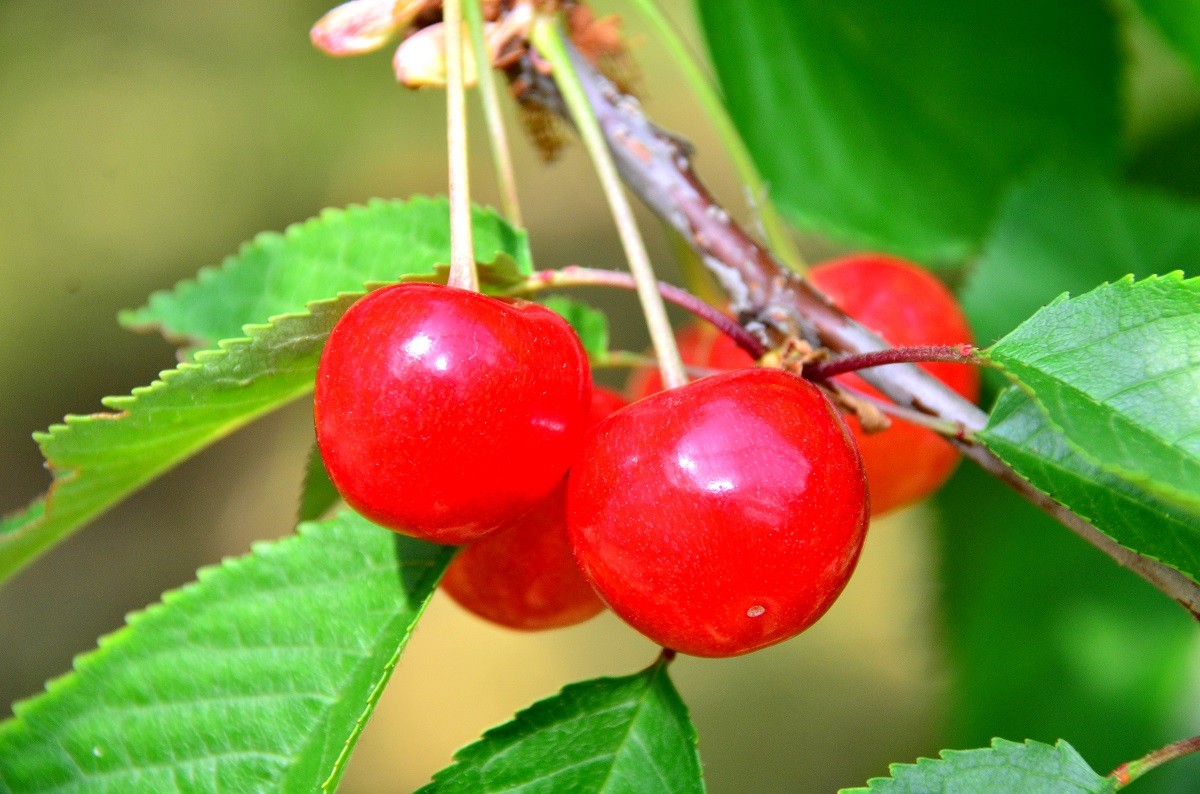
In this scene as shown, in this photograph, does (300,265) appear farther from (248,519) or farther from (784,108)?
(248,519)

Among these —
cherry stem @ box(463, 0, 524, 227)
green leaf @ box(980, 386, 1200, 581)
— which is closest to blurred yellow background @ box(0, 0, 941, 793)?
cherry stem @ box(463, 0, 524, 227)

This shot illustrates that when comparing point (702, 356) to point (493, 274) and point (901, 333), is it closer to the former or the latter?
point (901, 333)

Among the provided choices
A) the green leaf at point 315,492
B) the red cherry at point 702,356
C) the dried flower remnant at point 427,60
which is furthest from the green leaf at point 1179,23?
the green leaf at point 315,492

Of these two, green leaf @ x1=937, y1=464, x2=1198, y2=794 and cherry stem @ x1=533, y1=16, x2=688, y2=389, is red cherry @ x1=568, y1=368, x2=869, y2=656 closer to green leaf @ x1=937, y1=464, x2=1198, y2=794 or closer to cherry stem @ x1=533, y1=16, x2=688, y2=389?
cherry stem @ x1=533, y1=16, x2=688, y2=389

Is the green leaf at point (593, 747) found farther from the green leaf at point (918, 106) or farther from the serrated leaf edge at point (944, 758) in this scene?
the green leaf at point (918, 106)

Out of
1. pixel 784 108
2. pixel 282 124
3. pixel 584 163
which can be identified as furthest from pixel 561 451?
pixel 282 124

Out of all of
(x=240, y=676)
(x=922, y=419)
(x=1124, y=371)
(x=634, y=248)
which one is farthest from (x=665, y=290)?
(x=240, y=676)
